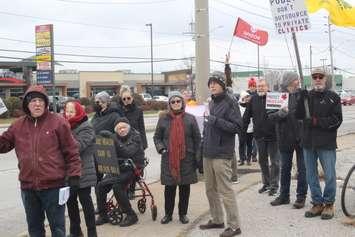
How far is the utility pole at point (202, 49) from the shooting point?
11.5m

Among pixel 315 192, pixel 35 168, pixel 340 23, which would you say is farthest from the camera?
pixel 340 23

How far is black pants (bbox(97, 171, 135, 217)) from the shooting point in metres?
7.73

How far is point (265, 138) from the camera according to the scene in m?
9.07

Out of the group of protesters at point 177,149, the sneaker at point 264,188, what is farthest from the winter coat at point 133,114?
the sneaker at point 264,188

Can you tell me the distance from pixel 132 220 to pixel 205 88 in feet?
14.1

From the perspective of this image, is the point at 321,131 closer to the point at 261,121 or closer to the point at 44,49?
the point at 261,121

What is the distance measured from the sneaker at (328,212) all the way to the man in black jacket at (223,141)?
119 cm


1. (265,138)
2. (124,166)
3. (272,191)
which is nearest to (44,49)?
(265,138)

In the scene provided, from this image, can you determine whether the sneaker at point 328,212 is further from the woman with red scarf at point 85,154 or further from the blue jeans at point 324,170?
the woman with red scarf at point 85,154

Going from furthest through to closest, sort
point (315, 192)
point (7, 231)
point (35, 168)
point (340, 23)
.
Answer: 1. point (340, 23)
2. point (7, 231)
3. point (315, 192)
4. point (35, 168)

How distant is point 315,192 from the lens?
7.59m

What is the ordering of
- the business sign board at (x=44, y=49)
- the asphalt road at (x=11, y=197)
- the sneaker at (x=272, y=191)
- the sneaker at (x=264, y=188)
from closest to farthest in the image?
the asphalt road at (x=11, y=197) → the sneaker at (x=272, y=191) → the sneaker at (x=264, y=188) → the business sign board at (x=44, y=49)

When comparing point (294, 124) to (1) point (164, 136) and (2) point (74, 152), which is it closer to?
(1) point (164, 136)

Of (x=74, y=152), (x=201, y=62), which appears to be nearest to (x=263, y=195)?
(x=201, y=62)
